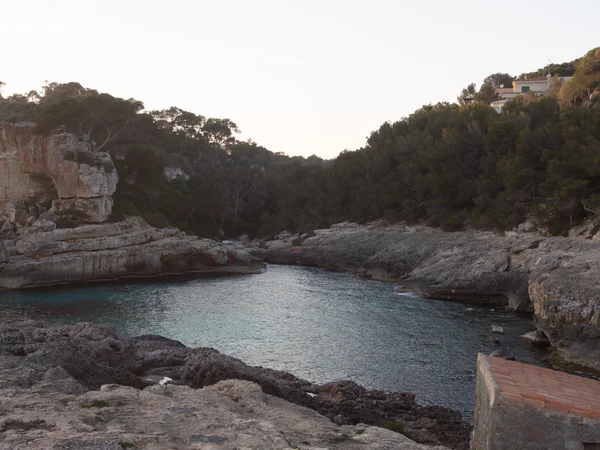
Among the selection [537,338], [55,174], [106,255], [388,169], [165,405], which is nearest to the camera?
[165,405]

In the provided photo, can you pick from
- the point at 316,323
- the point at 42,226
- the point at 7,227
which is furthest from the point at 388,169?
the point at 7,227

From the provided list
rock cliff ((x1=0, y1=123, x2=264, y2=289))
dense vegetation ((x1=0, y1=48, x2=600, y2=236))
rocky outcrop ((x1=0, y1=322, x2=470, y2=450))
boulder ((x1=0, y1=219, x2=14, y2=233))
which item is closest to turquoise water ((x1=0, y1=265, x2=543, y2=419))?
rock cliff ((x1=0, y1=123, x2=264, y2=289))

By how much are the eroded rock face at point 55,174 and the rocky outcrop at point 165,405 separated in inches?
1305

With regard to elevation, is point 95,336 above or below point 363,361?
above

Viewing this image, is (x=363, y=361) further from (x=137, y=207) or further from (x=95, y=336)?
(x=137, y=207)

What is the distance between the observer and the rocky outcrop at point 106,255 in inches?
1790

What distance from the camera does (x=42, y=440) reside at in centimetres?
811

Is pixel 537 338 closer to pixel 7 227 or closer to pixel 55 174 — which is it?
pixel 7 227

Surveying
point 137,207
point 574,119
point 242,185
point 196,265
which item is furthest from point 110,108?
point 574,119

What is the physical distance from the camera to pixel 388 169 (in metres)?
67.3

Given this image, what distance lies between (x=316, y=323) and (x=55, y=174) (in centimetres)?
3121

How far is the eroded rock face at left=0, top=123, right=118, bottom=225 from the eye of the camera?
51.6 metres

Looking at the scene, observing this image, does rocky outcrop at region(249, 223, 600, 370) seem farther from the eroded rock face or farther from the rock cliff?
the eroded rock face

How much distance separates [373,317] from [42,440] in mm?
26538
